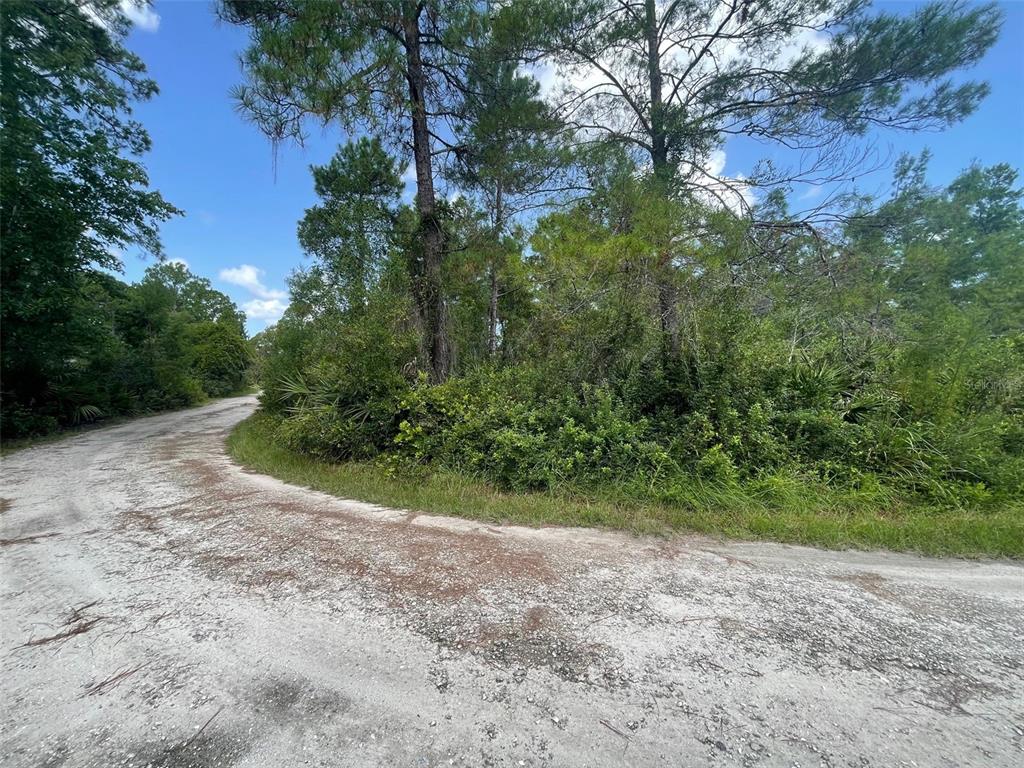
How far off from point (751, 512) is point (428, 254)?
632 cm

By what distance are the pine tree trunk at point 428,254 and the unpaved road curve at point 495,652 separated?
4023 mm

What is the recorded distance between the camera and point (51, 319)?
316 inches

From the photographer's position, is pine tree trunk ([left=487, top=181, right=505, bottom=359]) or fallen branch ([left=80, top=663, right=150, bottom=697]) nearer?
fallen branch ([left=80, top=663, right=150, bottom=697])

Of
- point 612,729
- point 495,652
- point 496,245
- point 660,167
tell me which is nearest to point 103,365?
point 496,245

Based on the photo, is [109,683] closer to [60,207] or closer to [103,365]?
[60,207]

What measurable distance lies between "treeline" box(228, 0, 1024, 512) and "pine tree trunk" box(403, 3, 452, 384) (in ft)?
0.31

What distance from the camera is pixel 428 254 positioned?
686 centimetres

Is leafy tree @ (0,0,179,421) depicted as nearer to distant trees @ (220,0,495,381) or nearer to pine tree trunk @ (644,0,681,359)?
distant trees @ (220,0,495,381)

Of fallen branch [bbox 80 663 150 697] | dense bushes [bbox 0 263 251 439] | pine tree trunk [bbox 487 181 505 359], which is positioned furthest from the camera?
dense bushes [bbox 0 263 251 439]

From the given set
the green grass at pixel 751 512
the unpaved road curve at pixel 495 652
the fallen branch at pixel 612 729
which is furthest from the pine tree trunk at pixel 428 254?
the fallen branch at pixel 612 729

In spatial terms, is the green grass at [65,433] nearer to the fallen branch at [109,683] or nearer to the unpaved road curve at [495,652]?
the unpaved road curve at [495,652]

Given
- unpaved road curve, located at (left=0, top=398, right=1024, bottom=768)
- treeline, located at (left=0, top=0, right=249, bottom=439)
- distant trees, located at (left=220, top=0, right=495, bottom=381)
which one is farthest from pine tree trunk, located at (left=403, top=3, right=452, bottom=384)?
treeline, located at (left=0, top=0, right=249, bottom=439)

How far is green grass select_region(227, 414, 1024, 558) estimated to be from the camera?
2.95 metres

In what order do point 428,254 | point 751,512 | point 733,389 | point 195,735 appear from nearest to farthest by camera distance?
point 195,735 → point 751,512 → point 733,389 → point 428,254
